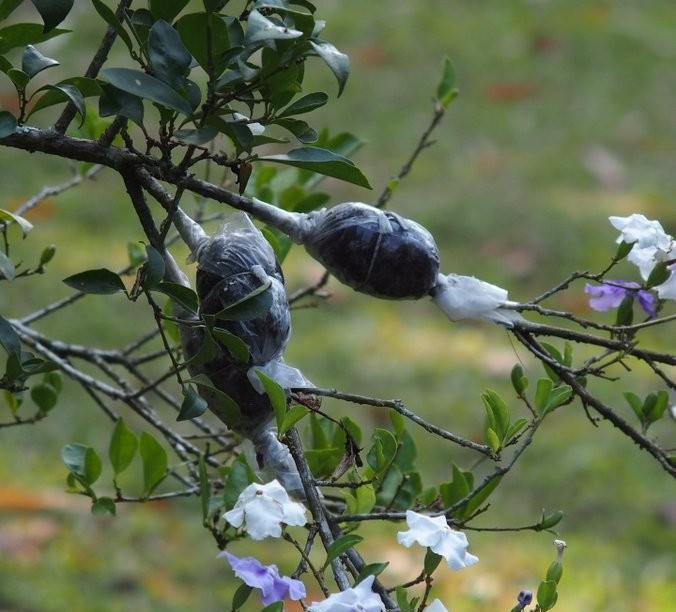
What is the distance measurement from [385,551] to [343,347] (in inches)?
35.1

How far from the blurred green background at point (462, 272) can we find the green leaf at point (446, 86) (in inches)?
37.0

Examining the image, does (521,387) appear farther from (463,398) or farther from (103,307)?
(103,307)

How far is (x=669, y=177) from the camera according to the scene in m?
4.39

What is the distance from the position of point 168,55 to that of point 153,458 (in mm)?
432

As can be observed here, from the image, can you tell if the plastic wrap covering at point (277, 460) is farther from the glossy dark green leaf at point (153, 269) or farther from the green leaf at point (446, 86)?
the green leaf at point (446, 86)

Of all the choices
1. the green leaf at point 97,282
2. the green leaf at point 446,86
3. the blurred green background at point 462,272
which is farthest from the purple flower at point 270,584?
the blurred green background at point 462,272

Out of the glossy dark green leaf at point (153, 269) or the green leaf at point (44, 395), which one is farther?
the green leaf at point (44, 395)

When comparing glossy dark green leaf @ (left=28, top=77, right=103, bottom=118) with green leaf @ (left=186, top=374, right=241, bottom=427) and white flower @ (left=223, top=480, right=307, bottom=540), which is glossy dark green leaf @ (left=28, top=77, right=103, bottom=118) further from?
white flower @ (left=223, top=480, right=307, bottom=540)

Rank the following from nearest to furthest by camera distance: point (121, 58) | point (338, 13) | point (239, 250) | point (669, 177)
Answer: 1. point (239, 250)
2. point (669, 177)
3. point (121, 58)
4. point (338, 13)

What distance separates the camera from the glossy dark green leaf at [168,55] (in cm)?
82

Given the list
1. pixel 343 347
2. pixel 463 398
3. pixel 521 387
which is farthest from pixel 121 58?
pixel 521 387

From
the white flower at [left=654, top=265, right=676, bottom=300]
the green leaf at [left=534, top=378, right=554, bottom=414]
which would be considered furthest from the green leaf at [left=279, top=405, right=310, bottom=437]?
the white flower at [left=654, top=265, right=676, bottom=300]

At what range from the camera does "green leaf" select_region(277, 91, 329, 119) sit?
875 millimetres

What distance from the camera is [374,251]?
0.89 meters
